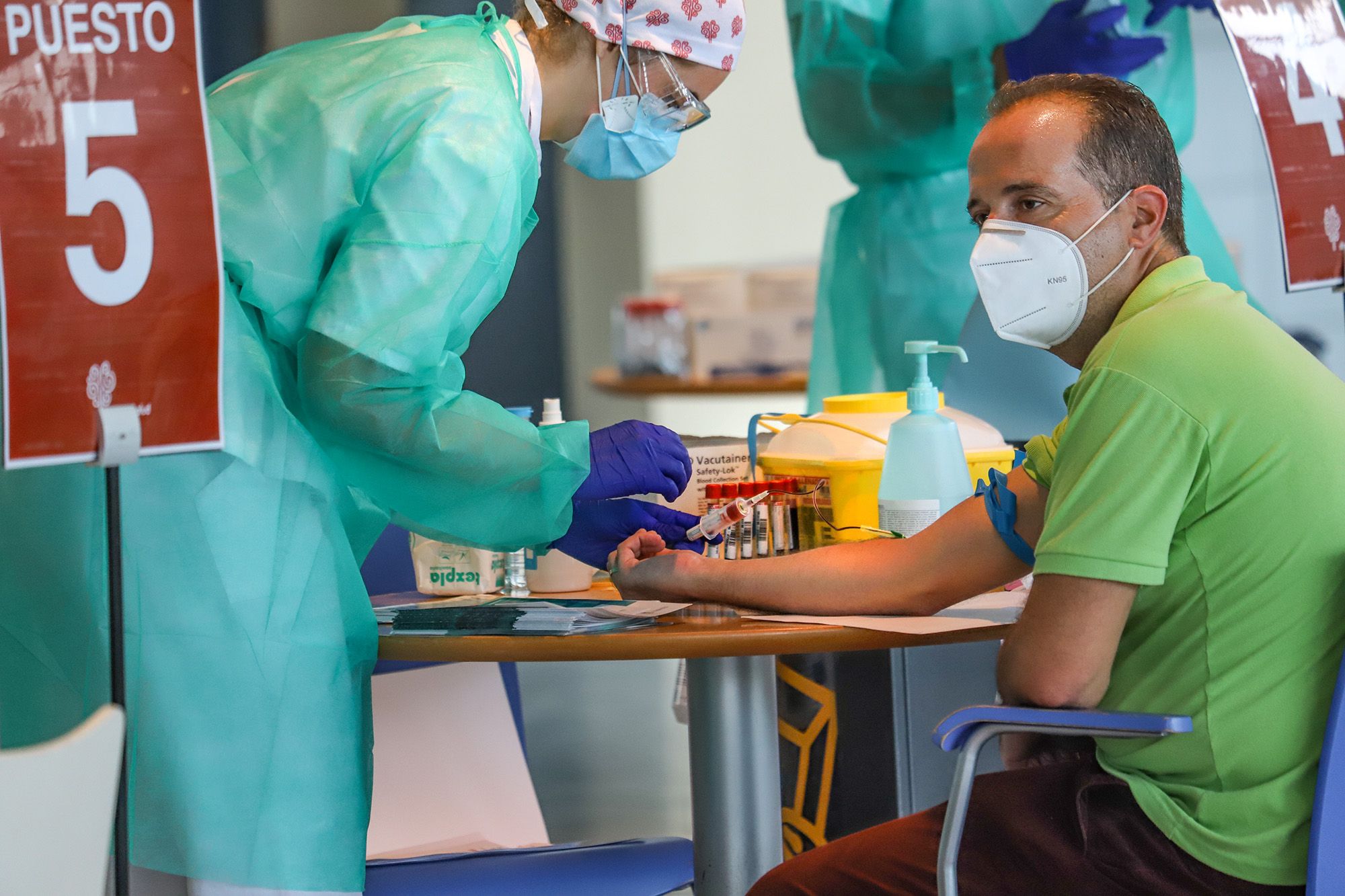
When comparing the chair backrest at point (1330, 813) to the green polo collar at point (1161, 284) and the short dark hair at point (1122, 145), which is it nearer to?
the green polo collar at point (1161, 284)

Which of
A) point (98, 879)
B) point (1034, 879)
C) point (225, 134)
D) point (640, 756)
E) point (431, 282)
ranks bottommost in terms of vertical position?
point (640, 756)

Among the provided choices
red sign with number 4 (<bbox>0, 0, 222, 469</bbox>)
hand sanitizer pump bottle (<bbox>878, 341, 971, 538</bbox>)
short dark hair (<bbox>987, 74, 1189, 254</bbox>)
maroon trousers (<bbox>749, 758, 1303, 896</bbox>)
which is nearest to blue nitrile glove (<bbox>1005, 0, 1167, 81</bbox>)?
hand sanitizer pump bottle (<bbox>878, 341, 971, 538</bbox>)

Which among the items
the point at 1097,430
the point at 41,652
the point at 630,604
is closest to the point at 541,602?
the point at 630,604

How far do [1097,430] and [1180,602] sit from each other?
0.54 feet

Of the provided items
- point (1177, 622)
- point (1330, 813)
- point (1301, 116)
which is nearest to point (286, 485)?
point (1177, 622)

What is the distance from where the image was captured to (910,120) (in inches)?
116

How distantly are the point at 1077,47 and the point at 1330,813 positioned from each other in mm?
1816

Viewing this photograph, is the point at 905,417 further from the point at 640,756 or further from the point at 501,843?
the point at 640,756

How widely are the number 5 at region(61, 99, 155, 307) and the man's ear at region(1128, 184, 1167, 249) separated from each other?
2.97 ft

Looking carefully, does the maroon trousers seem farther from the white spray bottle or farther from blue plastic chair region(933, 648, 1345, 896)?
the white spray bottle

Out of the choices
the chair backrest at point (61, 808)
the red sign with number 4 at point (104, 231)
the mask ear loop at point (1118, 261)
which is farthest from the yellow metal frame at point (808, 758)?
the chair backrest at point (61, 808)

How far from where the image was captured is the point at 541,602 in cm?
166

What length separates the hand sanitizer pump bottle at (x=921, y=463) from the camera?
1770 millimetres

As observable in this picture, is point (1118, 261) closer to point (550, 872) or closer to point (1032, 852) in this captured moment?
point (1032, 852)
